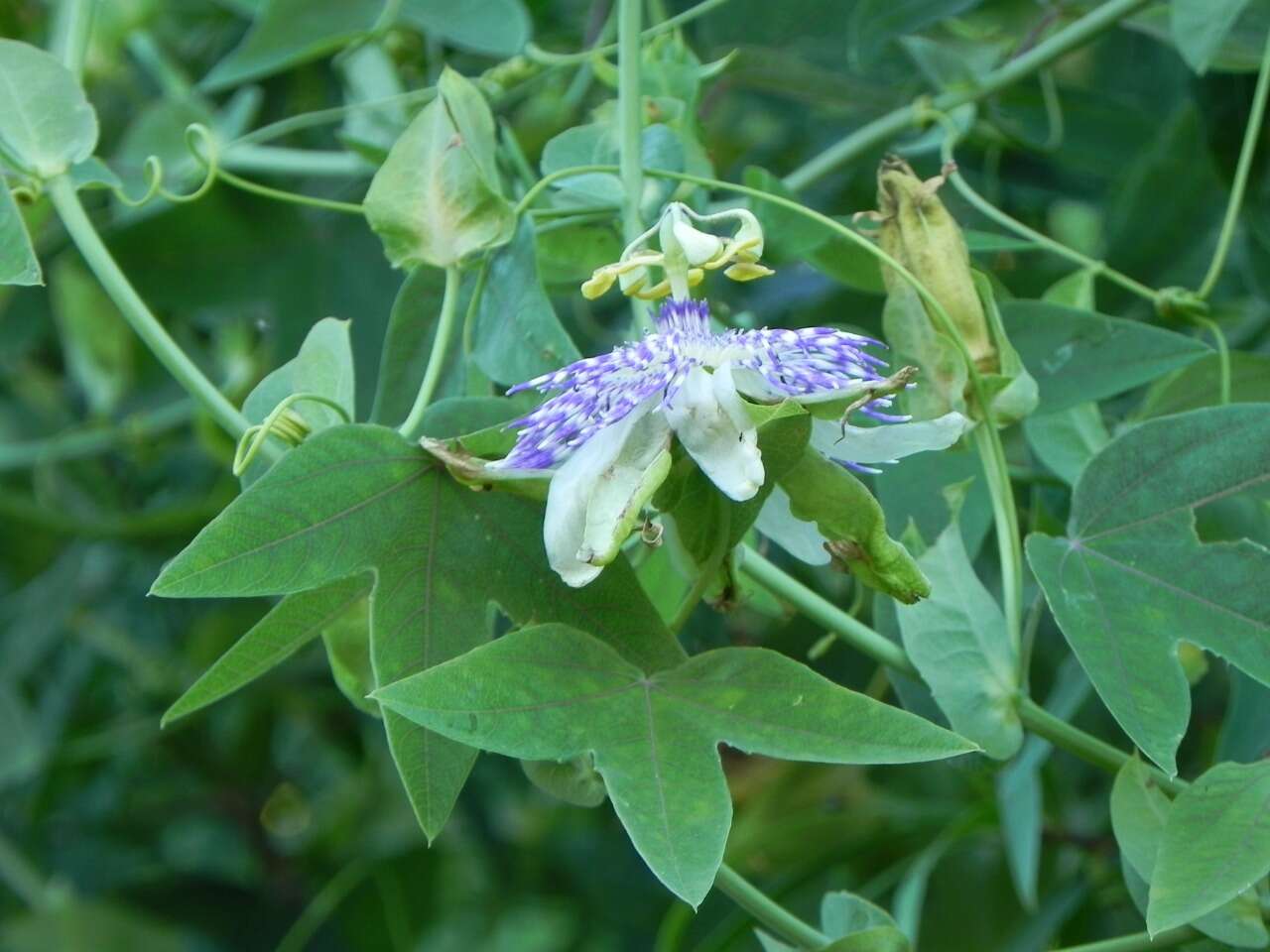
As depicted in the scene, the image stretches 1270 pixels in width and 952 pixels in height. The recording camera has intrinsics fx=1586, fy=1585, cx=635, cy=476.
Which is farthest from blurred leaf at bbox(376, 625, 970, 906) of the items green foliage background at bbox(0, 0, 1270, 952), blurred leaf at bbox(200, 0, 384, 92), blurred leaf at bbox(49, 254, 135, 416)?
blurred leaf at bbox(49, 254, 135, 416)

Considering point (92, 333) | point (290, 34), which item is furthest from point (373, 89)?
point (92, 333)

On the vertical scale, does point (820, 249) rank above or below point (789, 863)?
above

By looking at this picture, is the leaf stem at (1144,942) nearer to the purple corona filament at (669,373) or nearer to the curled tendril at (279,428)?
the purple corona filament at (669,373)

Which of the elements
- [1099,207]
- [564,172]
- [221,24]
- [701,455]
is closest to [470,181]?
[564,172]

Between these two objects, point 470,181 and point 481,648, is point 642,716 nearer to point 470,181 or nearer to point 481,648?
point 481,648

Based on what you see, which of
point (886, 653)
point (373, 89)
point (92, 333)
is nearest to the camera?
point (886, 653)

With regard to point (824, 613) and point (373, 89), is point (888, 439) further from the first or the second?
point (373, 89)
